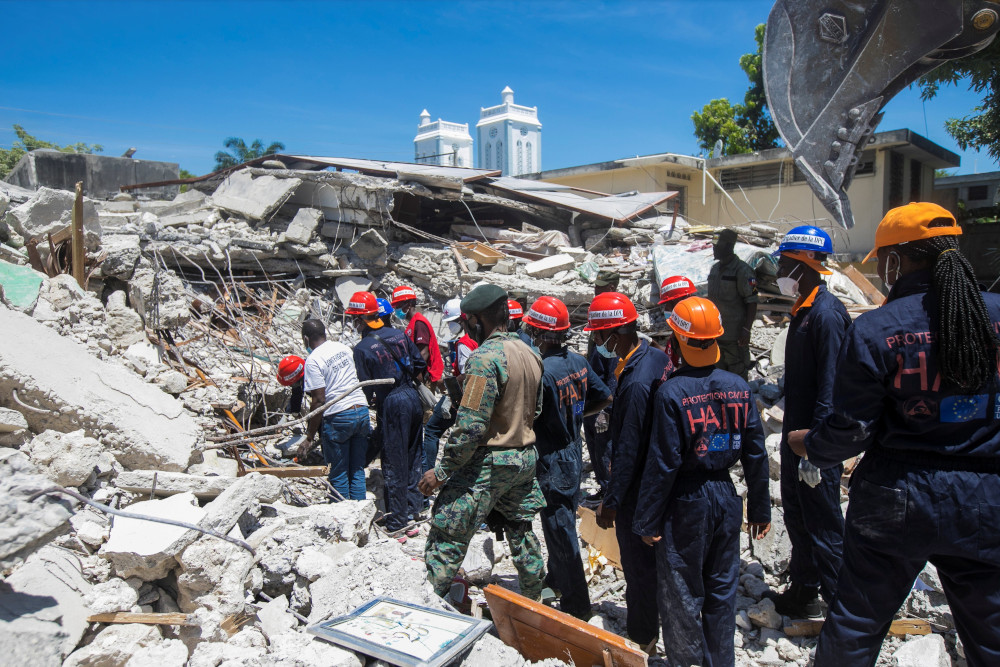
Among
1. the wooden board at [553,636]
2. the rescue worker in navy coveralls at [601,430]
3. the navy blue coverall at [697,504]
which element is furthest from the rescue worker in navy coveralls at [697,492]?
the rescue worker in navy coveralls at [601,430]

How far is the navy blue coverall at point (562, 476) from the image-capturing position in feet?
12.1

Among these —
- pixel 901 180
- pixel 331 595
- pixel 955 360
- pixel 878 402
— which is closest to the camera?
pixel 955 360

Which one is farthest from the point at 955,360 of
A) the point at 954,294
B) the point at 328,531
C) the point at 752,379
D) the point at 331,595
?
the point at 752,379

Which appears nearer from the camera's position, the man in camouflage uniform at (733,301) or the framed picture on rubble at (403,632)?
the framed picture on rubble at (403,632)

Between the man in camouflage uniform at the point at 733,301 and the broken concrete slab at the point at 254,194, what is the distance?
5.87 metres

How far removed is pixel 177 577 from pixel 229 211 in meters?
7.11

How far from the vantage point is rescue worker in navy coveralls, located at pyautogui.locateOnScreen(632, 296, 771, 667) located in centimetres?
283

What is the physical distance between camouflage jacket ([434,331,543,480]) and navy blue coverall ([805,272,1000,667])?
1.43 m

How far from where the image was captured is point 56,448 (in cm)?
366

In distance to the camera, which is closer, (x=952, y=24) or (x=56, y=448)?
(x=56, y=448)

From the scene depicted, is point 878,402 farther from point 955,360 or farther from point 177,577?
point 177,577

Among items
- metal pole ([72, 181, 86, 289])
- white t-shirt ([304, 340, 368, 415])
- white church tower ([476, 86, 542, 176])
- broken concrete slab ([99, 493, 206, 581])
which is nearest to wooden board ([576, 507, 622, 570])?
white t-shirt ([304, 340, 368, 415])

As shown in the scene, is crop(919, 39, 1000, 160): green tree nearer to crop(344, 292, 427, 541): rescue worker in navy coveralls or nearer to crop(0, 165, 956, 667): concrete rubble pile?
crop(0, 165, 956, 667): concrete rubble pile

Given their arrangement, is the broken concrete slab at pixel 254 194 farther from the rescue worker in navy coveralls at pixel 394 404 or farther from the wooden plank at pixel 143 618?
the wooden plank at pixel 143 618
